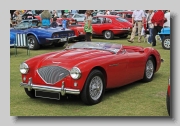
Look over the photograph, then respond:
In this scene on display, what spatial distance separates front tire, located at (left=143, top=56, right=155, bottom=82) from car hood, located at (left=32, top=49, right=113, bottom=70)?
140cm

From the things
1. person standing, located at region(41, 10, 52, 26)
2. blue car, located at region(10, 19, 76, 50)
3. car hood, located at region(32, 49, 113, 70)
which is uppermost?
person standing, located at region(41, 10, 52, 26)

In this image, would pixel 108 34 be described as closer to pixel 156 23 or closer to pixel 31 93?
pixel 156 23

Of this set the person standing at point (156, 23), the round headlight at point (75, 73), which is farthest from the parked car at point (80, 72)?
the person standing at point (156, 23)

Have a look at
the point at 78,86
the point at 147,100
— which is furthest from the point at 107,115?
the point at 147,100

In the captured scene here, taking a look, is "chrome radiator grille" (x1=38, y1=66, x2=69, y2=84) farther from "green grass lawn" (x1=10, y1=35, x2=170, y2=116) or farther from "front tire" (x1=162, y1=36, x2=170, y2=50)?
"front tire" (x1=162, y1=36, x2=170, y2=50)

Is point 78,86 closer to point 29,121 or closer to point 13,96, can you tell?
point 29,121

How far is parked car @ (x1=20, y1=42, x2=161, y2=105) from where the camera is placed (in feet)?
18.0

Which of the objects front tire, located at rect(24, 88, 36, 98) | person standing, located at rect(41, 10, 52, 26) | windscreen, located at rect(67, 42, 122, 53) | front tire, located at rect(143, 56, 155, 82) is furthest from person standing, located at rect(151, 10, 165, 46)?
front tire, located at rect(24, 88, 36, 98)

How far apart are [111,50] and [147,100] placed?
4.06 ft

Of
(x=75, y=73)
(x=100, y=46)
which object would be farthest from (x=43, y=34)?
(x=75, y=73)

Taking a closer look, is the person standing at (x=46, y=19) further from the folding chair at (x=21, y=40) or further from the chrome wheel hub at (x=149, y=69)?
the chrome wheel hub at (x=149, y=69)

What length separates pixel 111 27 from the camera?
17.9 m

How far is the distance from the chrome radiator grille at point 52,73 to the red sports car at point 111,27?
12.2 meters

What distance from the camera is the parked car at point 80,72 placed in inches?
→ 216
